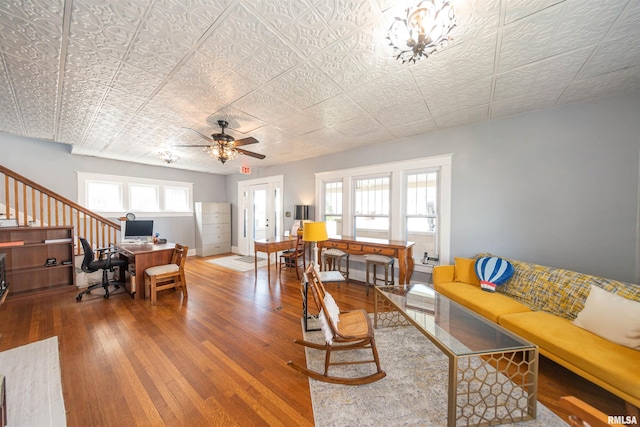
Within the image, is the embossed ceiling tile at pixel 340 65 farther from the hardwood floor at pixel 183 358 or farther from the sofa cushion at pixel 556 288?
the sofa cushion at pixel 556 288

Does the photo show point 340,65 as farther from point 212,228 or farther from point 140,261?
point 212,228

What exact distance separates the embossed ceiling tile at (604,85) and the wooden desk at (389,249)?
2463mm

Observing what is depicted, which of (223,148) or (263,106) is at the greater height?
(263,106)

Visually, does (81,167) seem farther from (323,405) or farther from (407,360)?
(407,360)

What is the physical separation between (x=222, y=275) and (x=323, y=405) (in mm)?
3676

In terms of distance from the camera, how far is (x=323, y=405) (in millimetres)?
1539

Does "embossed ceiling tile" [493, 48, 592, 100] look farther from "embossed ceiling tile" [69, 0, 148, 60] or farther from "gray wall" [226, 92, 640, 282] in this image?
"embossed ceiling tile" [69, 0, 148, 60]

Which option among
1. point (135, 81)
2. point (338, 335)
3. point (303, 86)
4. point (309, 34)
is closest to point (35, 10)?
point (135, 81)

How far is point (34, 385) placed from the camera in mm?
1690

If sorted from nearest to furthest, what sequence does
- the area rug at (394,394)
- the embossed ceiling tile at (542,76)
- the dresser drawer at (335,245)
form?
the area rug at (394,394), the embossed ceiling tile at (542,76), the dresser drawer at (335,245)

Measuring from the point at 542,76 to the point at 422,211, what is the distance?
2.15 meters

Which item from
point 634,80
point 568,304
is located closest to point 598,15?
point 634,80

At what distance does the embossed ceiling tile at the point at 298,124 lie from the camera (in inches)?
115

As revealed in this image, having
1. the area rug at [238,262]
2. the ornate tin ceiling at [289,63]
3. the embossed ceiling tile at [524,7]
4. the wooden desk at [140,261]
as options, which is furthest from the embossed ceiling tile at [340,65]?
the area rug at [238,262]
